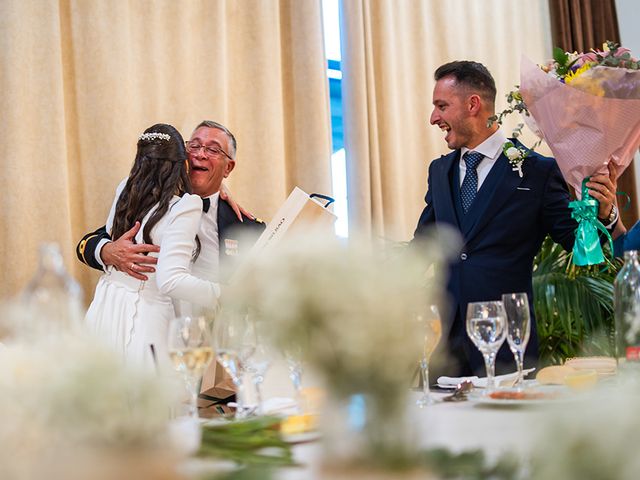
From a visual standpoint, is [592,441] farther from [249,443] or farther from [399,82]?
[399,82]

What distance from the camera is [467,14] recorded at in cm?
530

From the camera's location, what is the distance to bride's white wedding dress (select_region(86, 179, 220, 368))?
101 inches

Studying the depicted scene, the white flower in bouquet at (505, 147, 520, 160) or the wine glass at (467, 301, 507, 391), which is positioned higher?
the white flower in bouquet at (505, 147, 520, 160)

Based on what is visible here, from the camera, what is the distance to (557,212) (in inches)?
110

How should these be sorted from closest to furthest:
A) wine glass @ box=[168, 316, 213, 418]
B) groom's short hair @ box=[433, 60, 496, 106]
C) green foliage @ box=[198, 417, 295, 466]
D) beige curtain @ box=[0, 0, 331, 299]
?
green foliage @ box=[198, 417, 295, 466], wine glass @ box=[168, 316, 213, 418], groom's short hair @ box=[433, 60, 496, 106], beige curtain @ box=[0, 0, 331, 299]

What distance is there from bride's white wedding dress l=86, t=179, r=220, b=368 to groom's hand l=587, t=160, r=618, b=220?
46.9 inches

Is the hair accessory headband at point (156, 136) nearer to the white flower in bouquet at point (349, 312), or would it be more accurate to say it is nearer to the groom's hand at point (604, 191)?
the groom's hand at point (604, 191)

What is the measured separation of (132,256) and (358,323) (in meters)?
2.20

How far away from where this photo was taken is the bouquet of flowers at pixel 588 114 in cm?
223

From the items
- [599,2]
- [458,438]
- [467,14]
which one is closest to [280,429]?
[458,438]

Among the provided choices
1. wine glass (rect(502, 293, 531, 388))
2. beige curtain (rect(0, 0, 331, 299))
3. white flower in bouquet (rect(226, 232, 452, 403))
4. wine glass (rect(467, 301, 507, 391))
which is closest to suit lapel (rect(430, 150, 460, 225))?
wine glass (rect(502, 293, 531, 388))

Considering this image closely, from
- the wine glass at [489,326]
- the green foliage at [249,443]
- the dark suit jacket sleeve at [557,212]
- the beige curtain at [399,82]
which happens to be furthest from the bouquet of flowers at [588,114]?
the beige curtain at [399,82]

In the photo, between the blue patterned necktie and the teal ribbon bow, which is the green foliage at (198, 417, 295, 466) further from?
the blue patterned necktie

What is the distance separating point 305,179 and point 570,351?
5.47 ft
